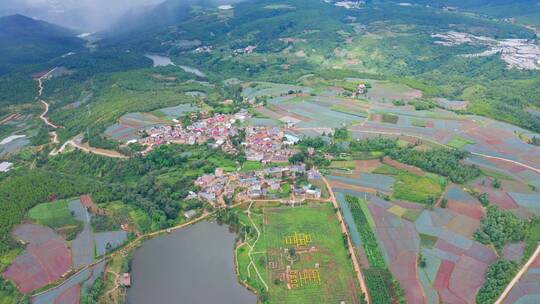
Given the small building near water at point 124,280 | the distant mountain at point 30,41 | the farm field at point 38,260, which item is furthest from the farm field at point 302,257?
the distant mountain at point 30,41

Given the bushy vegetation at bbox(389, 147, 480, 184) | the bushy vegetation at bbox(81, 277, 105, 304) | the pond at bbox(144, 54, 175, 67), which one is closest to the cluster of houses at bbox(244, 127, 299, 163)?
the bushy vegetation at bbox(389, 147, 480, 184)

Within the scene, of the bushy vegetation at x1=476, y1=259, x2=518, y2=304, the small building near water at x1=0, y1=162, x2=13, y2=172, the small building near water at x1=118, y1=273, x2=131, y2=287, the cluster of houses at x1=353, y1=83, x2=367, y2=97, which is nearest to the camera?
the bushy vegetation at x1=476, y1=259, x2=518, y2=304

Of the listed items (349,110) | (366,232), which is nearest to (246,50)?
(349,110)

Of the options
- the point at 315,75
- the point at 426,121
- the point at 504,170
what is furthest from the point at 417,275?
the point at 315,75

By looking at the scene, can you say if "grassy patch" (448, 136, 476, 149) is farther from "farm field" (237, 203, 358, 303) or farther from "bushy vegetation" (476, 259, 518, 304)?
"bushy vegetation" (476, 259, 518, 304)

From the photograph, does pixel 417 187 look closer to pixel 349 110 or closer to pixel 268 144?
pixel 268 144

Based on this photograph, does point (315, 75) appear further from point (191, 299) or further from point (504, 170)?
point (191, 299)

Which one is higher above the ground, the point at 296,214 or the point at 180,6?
the point at 180,6

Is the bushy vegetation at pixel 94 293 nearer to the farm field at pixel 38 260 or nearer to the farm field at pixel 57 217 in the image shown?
the farm field at pixel 38 260
